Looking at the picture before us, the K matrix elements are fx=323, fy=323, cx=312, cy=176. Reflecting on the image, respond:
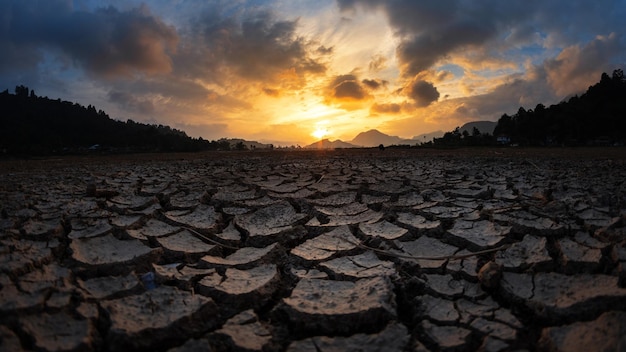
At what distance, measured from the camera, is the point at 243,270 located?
1605 millimetres

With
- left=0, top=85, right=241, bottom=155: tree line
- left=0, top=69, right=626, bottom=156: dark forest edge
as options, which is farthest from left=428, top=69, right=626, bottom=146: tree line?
left=0, top=85, right=241, bottom=155: tree line

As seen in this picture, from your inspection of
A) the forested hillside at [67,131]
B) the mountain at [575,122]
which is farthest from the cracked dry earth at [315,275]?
the mountain at [575,122]

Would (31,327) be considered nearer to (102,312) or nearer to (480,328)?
(102,312)

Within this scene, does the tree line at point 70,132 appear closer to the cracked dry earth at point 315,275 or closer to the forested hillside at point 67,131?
the forested hillside at point 67,131

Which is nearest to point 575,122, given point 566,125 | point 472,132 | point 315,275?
point 566,125

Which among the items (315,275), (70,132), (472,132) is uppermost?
(70,132)

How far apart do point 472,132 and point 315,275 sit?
26.9 m

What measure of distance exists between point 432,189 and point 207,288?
2804mm

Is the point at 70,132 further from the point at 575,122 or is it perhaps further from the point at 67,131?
the point at 575,122

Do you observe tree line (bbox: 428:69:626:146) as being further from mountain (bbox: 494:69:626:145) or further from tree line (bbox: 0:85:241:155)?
tree line (bbox: 0:85:241:155)

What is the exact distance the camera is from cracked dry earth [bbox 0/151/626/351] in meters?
1.07

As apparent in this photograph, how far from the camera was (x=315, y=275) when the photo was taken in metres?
1.56

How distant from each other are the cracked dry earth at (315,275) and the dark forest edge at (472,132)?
726 inches

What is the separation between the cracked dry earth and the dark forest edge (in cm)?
1843
